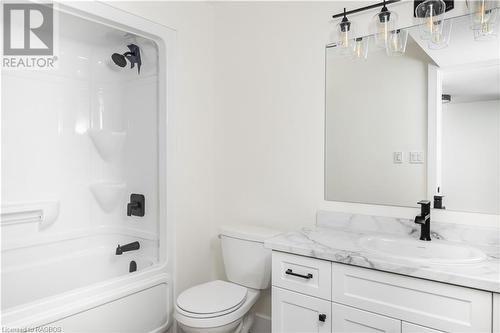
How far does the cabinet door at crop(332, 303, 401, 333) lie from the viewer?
1414 mm

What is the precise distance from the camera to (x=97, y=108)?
2.69 meters

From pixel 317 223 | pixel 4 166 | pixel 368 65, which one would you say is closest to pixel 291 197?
pixel 317 223

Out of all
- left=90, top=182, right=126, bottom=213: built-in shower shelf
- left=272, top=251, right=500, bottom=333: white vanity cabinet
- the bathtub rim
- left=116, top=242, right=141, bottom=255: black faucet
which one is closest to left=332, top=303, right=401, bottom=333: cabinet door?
left=272, top=251, right=500, bottom=333: white vanity cabinet

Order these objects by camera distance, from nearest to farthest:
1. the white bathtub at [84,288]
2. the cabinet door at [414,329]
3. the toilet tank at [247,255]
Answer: the cabinet door at [414,329], the white bathtub at [84,288], the toilet tank at [247,255]

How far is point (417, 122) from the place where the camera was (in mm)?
1796

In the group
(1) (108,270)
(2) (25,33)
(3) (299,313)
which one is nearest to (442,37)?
(3) (299,313)

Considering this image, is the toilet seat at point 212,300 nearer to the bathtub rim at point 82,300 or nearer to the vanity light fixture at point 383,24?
the bathtub rim at point 82,300

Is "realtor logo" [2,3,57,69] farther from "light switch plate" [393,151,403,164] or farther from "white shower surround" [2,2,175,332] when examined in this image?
"light switch plate" [393,151,403,164]

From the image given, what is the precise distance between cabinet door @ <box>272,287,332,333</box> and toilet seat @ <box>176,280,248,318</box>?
29 centimetres

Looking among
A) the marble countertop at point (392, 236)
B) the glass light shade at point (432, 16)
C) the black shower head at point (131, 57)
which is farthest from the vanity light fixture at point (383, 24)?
the black shower head at point (131, 57)

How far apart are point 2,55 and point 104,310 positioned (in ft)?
Answer: 5.77

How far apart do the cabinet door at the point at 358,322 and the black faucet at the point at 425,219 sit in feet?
1.62

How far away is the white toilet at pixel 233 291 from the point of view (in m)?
1.80

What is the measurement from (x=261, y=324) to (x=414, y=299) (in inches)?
50.8
